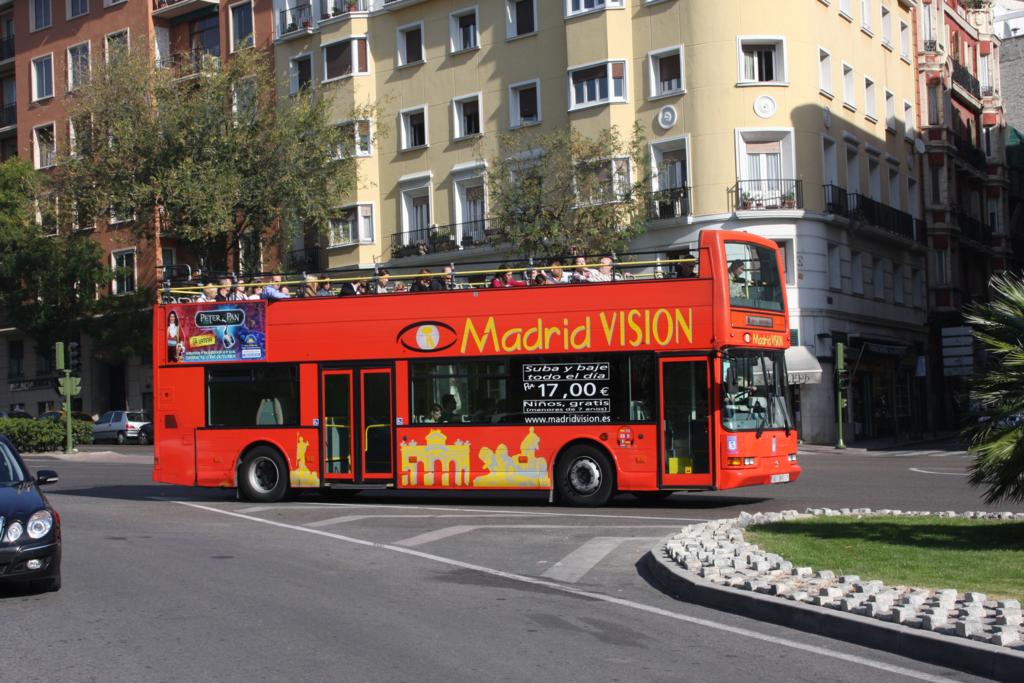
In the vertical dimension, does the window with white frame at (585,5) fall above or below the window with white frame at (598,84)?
above

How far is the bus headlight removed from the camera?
10.5 metres

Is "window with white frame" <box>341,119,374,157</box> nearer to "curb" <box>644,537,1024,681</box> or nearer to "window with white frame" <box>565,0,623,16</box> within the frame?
"window with white frame" <box>565,0,623,16</box>

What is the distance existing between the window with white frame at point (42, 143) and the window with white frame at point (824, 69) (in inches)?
1339

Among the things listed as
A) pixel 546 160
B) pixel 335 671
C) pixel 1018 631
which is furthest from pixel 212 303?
pixel 546 160

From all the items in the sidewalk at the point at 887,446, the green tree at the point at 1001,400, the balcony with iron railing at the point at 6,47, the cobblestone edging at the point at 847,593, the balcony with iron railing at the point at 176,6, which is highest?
the balcony with iron railing at the point at 6,47

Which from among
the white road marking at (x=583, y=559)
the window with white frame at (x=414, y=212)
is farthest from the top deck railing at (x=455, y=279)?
the window with white frame at (x=414, y=212)

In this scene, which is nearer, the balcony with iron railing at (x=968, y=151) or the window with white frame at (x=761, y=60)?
the window with white frame at (x=761, y=60)

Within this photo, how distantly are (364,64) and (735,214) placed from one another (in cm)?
1593

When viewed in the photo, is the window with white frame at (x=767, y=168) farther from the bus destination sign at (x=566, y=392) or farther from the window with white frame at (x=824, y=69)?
the bus destination sign at (x=566, y=392)

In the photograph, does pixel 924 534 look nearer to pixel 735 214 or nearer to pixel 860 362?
pixel 735 214

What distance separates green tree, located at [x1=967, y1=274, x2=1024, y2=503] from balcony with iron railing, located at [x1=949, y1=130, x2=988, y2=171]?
146ft

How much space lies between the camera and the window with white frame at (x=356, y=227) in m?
48.1

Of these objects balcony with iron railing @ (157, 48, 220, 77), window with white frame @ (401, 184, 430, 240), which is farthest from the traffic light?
window with white frame @ (401, 184, 430, 240)

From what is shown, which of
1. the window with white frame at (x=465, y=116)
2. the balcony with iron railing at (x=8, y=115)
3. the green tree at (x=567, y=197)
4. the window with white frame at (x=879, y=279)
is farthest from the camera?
the balcony with iron railing at (x=8, y=115)
